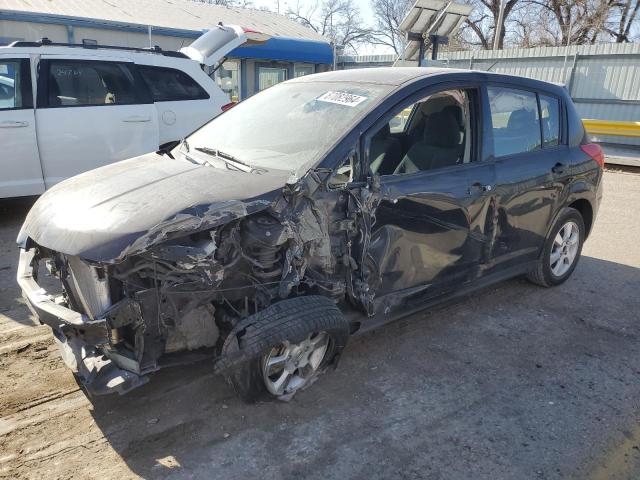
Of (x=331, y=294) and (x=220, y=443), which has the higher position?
(x=331, y=294)

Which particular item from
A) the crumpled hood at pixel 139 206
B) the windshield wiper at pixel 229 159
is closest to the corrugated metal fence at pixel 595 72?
the windshield wiper at pixel 229 159

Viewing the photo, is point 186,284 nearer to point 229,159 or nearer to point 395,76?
point 229,159

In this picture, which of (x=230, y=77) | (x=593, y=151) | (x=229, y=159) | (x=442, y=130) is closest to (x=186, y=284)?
(x=229, y=159)

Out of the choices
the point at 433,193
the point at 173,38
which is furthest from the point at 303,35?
the point at 433,193

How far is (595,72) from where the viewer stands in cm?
1372

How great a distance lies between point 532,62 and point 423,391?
14146mm

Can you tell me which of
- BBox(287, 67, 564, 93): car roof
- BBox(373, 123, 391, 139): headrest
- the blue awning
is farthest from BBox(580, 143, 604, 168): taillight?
the blue awning

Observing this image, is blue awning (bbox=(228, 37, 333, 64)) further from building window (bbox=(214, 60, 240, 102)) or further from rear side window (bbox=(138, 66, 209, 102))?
rear side window (bbox=(138, 66, 209, 102))

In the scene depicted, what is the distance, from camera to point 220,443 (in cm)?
266

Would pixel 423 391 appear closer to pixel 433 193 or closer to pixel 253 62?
pixel 433 193

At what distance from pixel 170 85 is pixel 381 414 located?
5.44m

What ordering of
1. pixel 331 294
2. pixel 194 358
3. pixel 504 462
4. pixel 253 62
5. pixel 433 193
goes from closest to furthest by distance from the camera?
pixel 504 462
pixel 194 358
pixel 331 294
pixel 433 193
pixel 253 62

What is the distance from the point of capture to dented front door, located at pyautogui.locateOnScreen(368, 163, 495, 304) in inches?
124

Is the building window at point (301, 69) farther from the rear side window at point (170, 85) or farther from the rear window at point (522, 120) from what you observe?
the rear window at point (522, 120)
